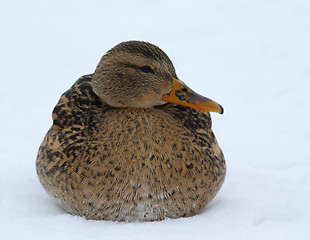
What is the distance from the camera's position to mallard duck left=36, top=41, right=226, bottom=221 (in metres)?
3.92

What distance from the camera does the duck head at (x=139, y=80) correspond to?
13.2ft

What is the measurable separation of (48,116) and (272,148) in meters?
2.54

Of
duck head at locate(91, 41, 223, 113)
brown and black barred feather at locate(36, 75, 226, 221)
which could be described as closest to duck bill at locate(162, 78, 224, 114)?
duck head at locate(91, 41, 223, 113)

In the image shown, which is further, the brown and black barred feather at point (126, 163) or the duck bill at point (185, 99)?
the duck bill at point (185, 99)

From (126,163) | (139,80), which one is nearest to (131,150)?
(126,163)

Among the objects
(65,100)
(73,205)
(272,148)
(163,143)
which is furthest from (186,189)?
(272,148)

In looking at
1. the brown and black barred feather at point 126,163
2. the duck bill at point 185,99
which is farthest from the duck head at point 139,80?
the brown and black barred feather at point 126,163

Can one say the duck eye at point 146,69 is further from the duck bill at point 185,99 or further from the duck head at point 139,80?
the duck bill at point 185,99

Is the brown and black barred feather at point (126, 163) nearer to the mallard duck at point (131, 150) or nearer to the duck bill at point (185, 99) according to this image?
the mallard duck at point (131, 150)

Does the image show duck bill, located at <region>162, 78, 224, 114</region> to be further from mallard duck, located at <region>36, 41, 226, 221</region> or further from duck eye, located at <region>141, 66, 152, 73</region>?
duck eye, located at <region>141, 66, 152, 73</region>

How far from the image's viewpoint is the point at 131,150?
395 cm

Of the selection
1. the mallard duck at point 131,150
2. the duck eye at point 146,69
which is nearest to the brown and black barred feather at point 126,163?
the mallard duck at point 131,150

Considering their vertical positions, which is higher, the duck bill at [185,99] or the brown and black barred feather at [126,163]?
the duck bill at [185,99]

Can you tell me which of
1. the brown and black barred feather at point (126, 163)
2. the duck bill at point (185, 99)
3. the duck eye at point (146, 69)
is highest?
the duck eye at point (146, 69)
